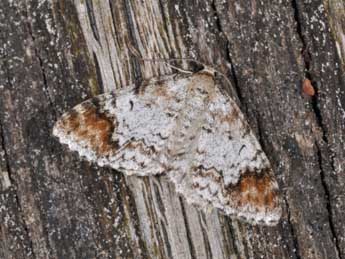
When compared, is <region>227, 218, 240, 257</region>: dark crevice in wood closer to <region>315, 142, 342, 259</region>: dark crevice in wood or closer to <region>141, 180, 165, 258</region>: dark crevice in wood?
<region>141, 180, 165, 258</region>: dark crevice in wood

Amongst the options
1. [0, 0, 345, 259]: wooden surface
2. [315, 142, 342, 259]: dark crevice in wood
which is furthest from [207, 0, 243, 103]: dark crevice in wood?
[315, 142, 342, 259]: dark crevice in wood

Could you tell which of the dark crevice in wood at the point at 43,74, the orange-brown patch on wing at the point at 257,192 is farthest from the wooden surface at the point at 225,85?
the orange-brown patch on wing at the point at 257,192

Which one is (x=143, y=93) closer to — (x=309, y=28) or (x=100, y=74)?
(x=100, y=74)

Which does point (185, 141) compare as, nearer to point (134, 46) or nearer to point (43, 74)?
point (134, 46)

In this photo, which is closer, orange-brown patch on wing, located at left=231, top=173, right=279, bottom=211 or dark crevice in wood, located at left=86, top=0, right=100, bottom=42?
orange-brown patch on wing, located at left=231, top=173, right=279, bottom=211

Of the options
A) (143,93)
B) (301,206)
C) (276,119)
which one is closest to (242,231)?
(301,206)

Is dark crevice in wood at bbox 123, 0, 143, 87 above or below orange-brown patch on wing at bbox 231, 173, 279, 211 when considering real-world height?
above

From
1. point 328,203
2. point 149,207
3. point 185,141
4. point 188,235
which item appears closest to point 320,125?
point 328,203
